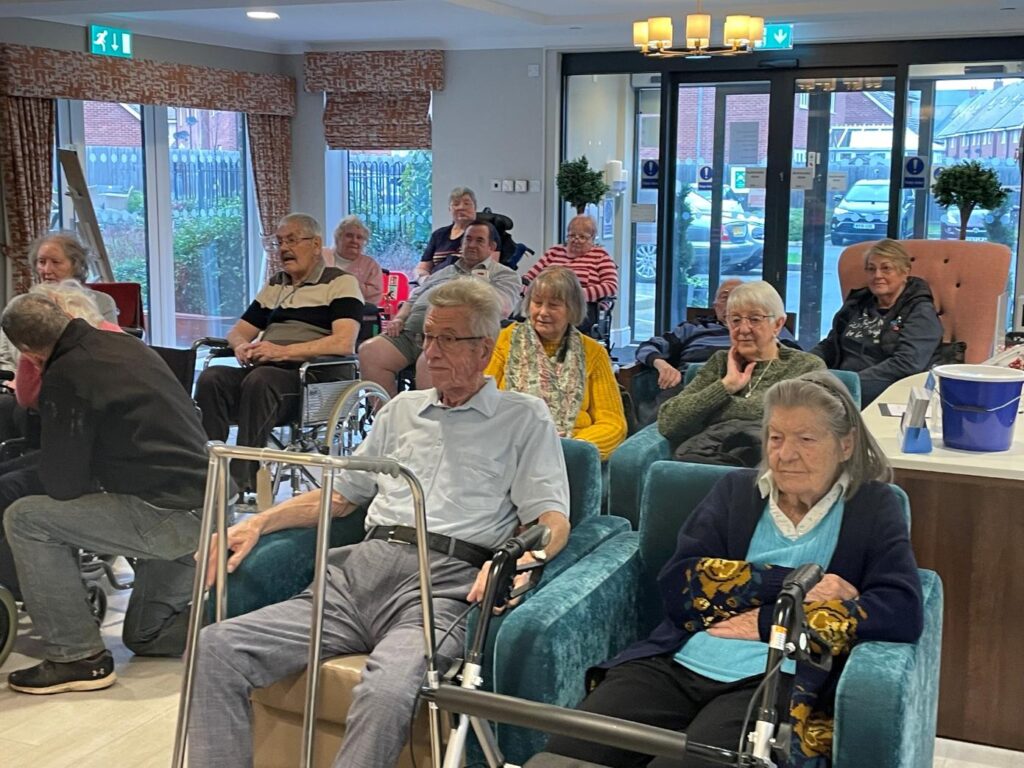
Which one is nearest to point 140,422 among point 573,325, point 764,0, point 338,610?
point 338,610

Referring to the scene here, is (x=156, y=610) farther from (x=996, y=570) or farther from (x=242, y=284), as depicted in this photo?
(x=242, y=284)

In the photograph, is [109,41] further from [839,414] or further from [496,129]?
[839,414]

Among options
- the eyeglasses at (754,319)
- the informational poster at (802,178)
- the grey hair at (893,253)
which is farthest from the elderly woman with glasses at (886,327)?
the informational poster at (802,178)

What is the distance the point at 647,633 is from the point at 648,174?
7085 mm

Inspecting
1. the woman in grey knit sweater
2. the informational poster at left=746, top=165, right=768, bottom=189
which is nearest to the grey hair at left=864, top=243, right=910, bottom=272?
the woman in grey knit sweater

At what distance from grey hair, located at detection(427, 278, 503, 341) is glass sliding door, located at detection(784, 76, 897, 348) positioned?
21.1 ft

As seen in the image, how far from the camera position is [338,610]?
8.87 feet

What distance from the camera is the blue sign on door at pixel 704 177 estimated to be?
933 cm

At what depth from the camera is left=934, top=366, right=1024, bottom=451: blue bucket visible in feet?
10.3

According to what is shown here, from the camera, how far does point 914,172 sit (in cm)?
866

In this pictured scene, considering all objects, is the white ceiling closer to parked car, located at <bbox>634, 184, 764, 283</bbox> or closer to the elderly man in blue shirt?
parked car, located at <bbox>634, 184, 764, 283</bbox>

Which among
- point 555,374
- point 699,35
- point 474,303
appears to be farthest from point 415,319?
point 474,303

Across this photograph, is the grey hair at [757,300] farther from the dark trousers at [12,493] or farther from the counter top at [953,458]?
the dark trousers at [12,493]

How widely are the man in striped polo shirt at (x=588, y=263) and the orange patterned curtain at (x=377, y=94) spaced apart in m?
2.51
